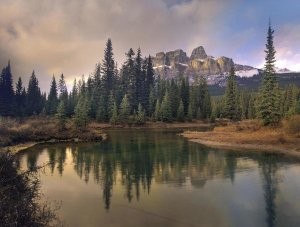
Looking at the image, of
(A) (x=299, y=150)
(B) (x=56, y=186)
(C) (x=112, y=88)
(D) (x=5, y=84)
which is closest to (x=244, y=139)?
(A) (x=299, y=150)

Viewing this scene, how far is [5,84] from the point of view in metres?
114

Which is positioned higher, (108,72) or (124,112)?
(108,72)

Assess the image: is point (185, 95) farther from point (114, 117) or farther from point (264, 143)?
point (264, 143)

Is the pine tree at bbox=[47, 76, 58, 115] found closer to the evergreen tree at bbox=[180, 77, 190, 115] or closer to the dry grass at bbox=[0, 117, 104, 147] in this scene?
the evergreen tree at bbox=[180, 77, 190, 115]

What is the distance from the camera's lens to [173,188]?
2241 cm

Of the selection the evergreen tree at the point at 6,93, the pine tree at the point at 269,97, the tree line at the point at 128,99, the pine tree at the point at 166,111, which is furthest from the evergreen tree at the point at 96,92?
the pine tree at the point at 269,97

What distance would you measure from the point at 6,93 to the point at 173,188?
3935 inches

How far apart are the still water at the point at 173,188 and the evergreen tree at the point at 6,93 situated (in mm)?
76533

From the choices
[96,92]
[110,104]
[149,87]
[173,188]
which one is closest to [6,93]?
[96,92]

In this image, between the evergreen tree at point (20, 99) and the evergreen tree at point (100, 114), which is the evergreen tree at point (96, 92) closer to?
the evergreen tree at point (100, 114)

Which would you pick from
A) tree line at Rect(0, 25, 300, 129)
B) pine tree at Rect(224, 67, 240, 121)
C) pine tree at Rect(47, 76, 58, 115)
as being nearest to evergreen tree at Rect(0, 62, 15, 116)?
tree line at Rect(0, 25, 300, 129)

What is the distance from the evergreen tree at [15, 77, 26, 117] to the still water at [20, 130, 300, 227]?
76845 millimetres

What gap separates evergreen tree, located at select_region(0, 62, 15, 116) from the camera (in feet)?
351

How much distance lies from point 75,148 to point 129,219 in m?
28.7
